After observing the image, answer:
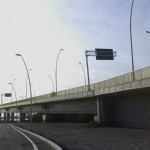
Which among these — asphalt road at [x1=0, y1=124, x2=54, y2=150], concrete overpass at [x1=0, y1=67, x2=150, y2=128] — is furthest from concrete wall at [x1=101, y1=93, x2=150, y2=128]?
asphalt road at [x1=0, y1=124, x2=54, y2=150]

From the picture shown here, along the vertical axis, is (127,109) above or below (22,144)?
above

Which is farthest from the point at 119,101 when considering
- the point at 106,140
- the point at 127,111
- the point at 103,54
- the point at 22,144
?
the point at 22,144

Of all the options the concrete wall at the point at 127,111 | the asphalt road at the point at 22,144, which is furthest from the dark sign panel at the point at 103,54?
the asphalt road at the point at 22,144

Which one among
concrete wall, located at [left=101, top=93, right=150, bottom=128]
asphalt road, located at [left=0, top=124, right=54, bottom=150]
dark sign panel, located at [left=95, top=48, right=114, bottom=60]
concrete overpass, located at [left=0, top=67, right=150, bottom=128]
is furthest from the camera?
dark sign panel, located at [left=95, top=48, right=114, bottom=60]

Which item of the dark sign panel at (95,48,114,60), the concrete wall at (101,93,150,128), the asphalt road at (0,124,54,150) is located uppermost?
Result: the dark sign panel at (95,48,114,60)

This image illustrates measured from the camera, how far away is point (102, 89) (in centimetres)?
4256

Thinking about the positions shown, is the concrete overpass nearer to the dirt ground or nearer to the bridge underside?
the bridge underside

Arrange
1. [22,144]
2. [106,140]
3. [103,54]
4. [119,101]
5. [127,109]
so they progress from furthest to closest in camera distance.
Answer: [103,54] → [119,101] → [127,109] → [22,144] → [106,140]

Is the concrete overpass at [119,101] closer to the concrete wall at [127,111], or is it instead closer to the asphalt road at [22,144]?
the concrete wall at [127,111]

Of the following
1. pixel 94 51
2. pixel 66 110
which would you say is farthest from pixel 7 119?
pixel 94 51

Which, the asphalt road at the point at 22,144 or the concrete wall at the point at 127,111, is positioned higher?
the concrete wall at the point at 127,111

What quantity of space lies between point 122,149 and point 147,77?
1500 centimetres

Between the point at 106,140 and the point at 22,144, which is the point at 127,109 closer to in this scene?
the point at 106,140

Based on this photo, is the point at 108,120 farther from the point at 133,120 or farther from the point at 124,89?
the point at 124,89
